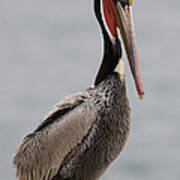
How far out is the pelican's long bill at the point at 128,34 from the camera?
535cm

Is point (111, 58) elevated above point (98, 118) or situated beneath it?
elevated above

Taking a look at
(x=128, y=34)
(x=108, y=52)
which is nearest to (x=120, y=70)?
(x=108, y=52)

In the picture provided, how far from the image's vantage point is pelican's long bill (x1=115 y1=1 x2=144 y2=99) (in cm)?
535

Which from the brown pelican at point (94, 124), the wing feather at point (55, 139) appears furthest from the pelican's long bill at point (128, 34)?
the wing feather at point (55, 139)

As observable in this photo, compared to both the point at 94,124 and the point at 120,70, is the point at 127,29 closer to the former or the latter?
the point at 120,70

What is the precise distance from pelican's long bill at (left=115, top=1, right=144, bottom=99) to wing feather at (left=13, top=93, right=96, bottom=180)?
14.0 inches

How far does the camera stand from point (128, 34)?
17.6ft

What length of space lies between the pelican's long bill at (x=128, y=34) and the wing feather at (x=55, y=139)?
1.17ft

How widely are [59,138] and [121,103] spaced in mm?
480

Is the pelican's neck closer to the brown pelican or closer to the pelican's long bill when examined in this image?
the brown pelican

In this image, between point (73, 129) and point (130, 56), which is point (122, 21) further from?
point (73, 129)

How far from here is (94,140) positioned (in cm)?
545

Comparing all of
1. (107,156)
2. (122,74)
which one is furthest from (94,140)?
(122,74)

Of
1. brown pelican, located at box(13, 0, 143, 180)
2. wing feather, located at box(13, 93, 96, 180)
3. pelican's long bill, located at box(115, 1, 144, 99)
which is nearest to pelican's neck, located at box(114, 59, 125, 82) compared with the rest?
brown pelican, located at box(13, 0, 143, 180)
